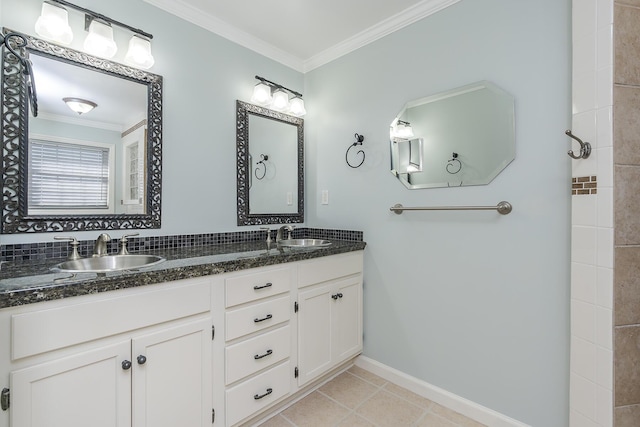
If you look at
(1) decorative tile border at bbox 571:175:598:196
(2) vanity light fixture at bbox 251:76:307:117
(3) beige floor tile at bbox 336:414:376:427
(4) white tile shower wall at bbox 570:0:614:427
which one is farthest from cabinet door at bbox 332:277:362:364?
(2) vanity light fixture at bbox 251:76:307:117

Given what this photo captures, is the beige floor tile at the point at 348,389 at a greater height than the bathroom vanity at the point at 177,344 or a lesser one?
lesser

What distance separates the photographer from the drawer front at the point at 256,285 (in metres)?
1.41

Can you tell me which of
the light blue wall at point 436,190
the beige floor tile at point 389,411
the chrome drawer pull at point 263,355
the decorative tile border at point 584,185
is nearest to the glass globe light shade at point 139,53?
the light blue wall at point 436,190

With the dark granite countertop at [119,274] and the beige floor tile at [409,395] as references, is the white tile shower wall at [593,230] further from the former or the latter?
the dark granite countertop at [119,274]

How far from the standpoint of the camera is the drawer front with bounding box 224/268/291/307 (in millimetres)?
1409

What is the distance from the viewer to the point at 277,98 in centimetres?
230

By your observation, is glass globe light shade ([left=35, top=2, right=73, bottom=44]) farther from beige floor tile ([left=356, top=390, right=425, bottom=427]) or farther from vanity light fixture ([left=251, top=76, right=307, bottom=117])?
beige floor tile ([left=356, top=390, right=425, bottom=427])

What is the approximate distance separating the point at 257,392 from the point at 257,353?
0.66 feet

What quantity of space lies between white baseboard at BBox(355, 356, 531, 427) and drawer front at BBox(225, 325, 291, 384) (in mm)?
777

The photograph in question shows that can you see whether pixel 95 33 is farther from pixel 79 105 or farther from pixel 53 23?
pixel 79 105

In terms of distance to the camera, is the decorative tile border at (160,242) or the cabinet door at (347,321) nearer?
the decorative tile border at (160,242)

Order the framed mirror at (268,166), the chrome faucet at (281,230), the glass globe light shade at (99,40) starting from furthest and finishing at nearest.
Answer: the chrome faucet at (281,230)
the framed mirror at (268,166)
the glass globe light shade at (99,40)

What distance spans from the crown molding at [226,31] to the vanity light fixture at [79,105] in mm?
691

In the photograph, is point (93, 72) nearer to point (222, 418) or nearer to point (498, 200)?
point (222, 418)
